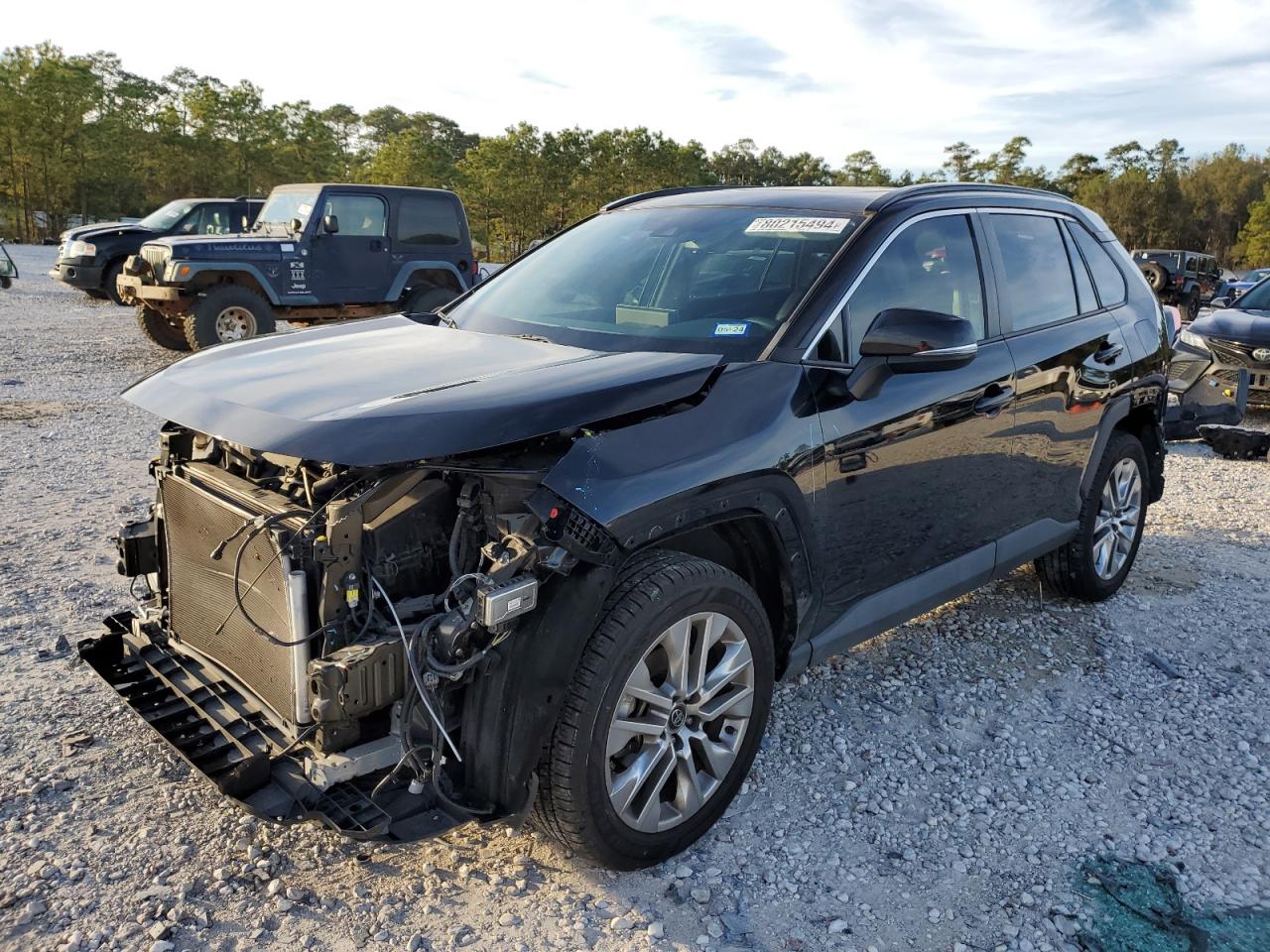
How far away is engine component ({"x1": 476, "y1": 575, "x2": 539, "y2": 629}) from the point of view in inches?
91.2

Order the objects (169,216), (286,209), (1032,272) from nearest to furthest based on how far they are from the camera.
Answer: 1. (1032,272)
2. (286,209)
3. (169,216)

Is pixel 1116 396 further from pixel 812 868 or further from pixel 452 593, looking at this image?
pixel 452 593

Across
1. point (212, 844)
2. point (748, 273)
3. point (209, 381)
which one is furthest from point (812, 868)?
point (209, 381)

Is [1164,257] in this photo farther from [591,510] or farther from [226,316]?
[591,510]

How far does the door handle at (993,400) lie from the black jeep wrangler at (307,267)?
9580 mm

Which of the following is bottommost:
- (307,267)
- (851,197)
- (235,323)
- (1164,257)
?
(235,323)

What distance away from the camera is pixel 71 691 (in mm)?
3623

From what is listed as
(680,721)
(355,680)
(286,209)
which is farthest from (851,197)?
(286,209)

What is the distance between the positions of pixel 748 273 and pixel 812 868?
6.55ft

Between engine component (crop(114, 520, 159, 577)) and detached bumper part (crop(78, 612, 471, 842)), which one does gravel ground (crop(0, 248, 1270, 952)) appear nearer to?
detached bumper part (crop(78, 612, 471, 842))

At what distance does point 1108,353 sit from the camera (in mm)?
4551

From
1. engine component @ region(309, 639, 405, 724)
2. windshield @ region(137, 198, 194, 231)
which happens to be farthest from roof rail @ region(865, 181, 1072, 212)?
windshield @ region(137, 198, 194, 231)

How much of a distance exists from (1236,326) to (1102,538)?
7.31 metres

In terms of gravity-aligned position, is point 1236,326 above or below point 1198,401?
above
